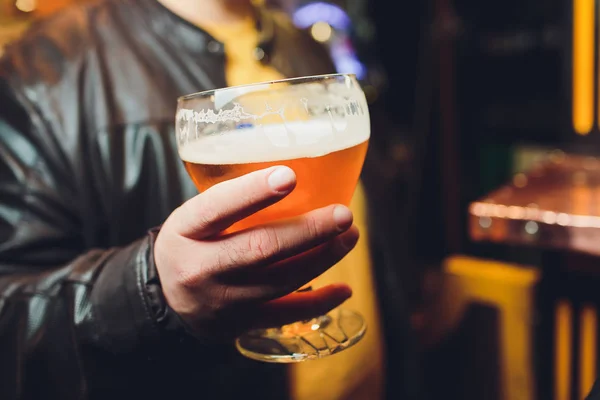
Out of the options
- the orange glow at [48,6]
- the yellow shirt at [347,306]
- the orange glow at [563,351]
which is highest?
the orange glow at [48,6]

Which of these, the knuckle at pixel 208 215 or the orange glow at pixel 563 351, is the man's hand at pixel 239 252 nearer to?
the knuckle at pixel 208 215

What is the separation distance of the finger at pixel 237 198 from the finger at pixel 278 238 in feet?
0.10

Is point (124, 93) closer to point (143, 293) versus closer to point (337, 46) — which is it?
point (143, 293)

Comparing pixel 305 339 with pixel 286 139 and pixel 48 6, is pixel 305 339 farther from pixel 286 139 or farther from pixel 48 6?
pixel 48 6

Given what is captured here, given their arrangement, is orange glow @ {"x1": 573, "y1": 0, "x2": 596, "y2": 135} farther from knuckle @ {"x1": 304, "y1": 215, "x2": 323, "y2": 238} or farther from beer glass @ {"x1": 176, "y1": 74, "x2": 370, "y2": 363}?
knuckle @ {"x1": 304, "y1": 215, "x2": 323, "y2": 238}

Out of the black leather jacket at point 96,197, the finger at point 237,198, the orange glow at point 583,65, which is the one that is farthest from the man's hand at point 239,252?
the orange glow at point 583,65

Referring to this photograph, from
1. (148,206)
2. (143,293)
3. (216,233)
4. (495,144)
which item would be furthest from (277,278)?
(495,144)

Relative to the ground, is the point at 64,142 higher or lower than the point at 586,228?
higher

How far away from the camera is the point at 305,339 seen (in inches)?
30.6

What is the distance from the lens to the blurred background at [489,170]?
155 cm

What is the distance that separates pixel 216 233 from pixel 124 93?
2.50 ft

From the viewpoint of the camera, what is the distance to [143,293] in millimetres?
742

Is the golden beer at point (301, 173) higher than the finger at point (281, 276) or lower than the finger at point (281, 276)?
higher

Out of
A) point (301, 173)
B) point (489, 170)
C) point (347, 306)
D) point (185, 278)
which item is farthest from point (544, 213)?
point (489, 170)
